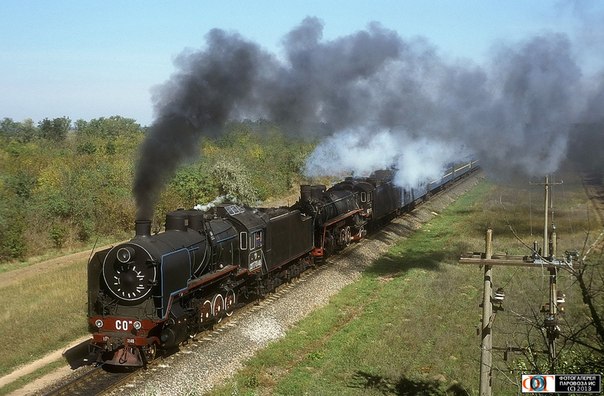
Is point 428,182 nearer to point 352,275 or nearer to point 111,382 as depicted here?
point 352,275

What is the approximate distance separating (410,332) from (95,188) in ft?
88.2

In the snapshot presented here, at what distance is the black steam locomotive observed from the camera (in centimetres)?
1429

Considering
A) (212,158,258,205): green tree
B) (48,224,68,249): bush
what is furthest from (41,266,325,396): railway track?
(212,158,258,205): green tree

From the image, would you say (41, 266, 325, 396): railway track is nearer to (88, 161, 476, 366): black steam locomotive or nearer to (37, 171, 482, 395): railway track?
(37, 171, 482, 395): railway track

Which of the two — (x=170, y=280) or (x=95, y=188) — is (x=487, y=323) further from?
(x=95, y=188)

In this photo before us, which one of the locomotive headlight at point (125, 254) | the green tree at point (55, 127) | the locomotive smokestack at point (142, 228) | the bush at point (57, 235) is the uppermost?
the green tree at point (55, 127)

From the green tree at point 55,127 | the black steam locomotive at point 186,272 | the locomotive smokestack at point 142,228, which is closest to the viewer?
the black steam locomotive at point 186,272

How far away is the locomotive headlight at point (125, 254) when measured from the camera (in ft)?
46.5

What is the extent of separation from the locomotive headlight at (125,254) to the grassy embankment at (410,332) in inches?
150

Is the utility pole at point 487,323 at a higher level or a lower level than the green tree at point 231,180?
lower

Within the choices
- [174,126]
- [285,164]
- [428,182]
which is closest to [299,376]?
[174,126]

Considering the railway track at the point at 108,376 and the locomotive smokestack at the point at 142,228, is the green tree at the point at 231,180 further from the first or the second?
the locomotive smokestack at the point at 142,228

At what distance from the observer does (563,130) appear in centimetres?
2378

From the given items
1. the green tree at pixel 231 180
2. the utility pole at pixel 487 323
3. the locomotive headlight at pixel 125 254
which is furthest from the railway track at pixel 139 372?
the green tree at pixel 231 180
